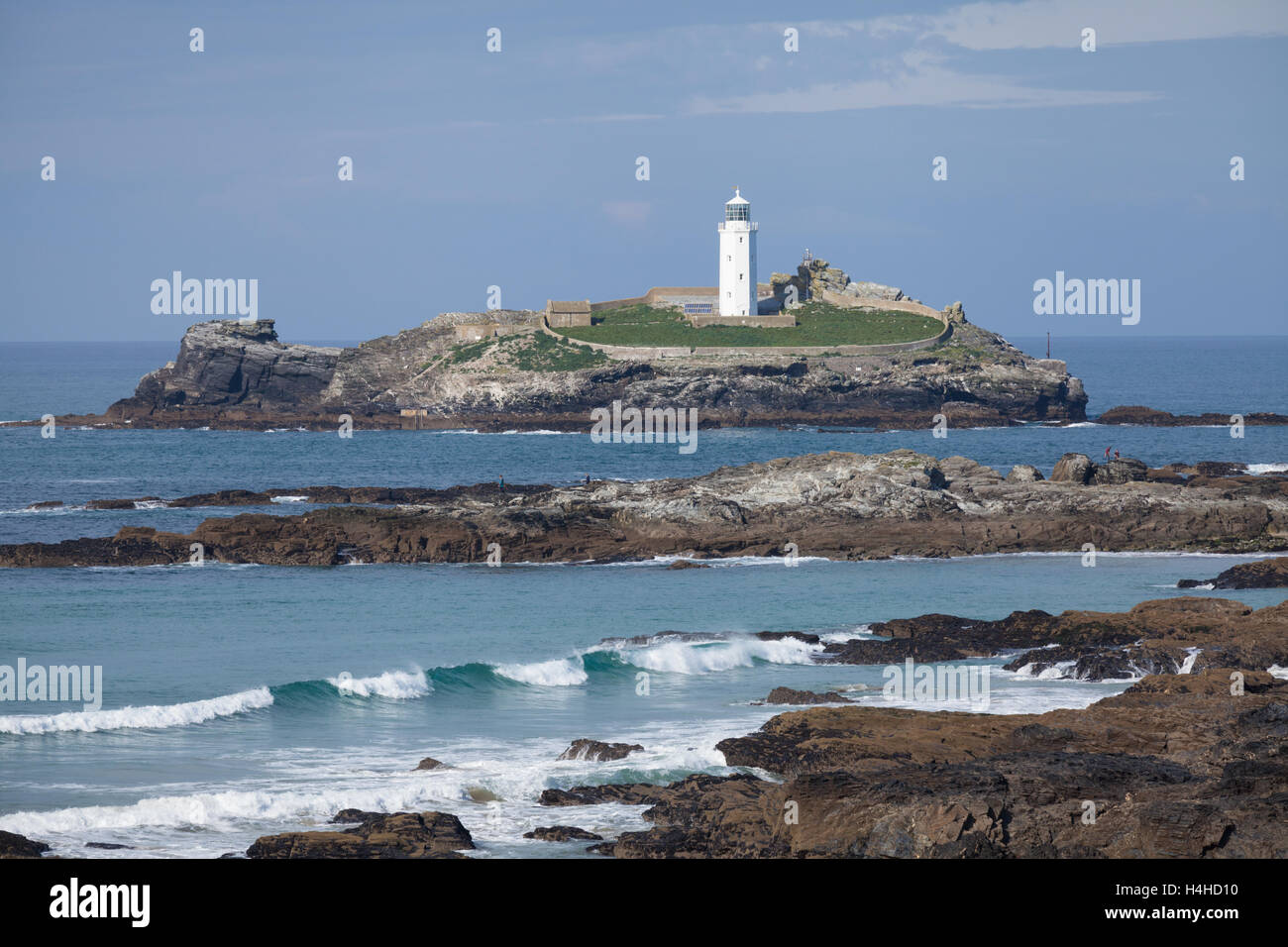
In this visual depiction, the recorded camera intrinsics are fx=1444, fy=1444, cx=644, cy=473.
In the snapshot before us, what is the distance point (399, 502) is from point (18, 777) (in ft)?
101

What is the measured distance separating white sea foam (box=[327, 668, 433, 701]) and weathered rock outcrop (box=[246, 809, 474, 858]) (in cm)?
844

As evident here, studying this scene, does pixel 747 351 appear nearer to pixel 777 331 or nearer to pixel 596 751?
pixel 777 331

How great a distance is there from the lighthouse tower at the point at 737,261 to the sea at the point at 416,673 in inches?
2024

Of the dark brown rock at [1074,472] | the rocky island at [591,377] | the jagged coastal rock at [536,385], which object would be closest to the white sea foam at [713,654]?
the dark brown rock at [1074,472]

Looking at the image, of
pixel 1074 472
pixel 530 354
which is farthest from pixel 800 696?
pixel 530 354

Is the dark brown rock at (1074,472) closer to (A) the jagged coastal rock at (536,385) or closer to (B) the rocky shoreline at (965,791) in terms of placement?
(B) the rocky shoreline at (965,791)

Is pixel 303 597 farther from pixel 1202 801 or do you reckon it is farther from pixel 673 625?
pixel 1202 801

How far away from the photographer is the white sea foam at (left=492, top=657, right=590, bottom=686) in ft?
81.3

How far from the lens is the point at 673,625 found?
29641 millimetres

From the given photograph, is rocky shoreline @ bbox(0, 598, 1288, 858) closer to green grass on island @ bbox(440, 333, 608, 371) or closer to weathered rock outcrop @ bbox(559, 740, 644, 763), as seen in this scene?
weathered rock outcrop @ bbox(559, 740, 644, 763)

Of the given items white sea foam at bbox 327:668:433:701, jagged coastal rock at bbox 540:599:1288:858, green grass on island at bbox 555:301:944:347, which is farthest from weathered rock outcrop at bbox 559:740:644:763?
green grass on island at bbox 555:301:944:347

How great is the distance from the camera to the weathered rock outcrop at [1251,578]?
32.3 metres

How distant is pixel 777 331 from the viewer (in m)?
97.4
